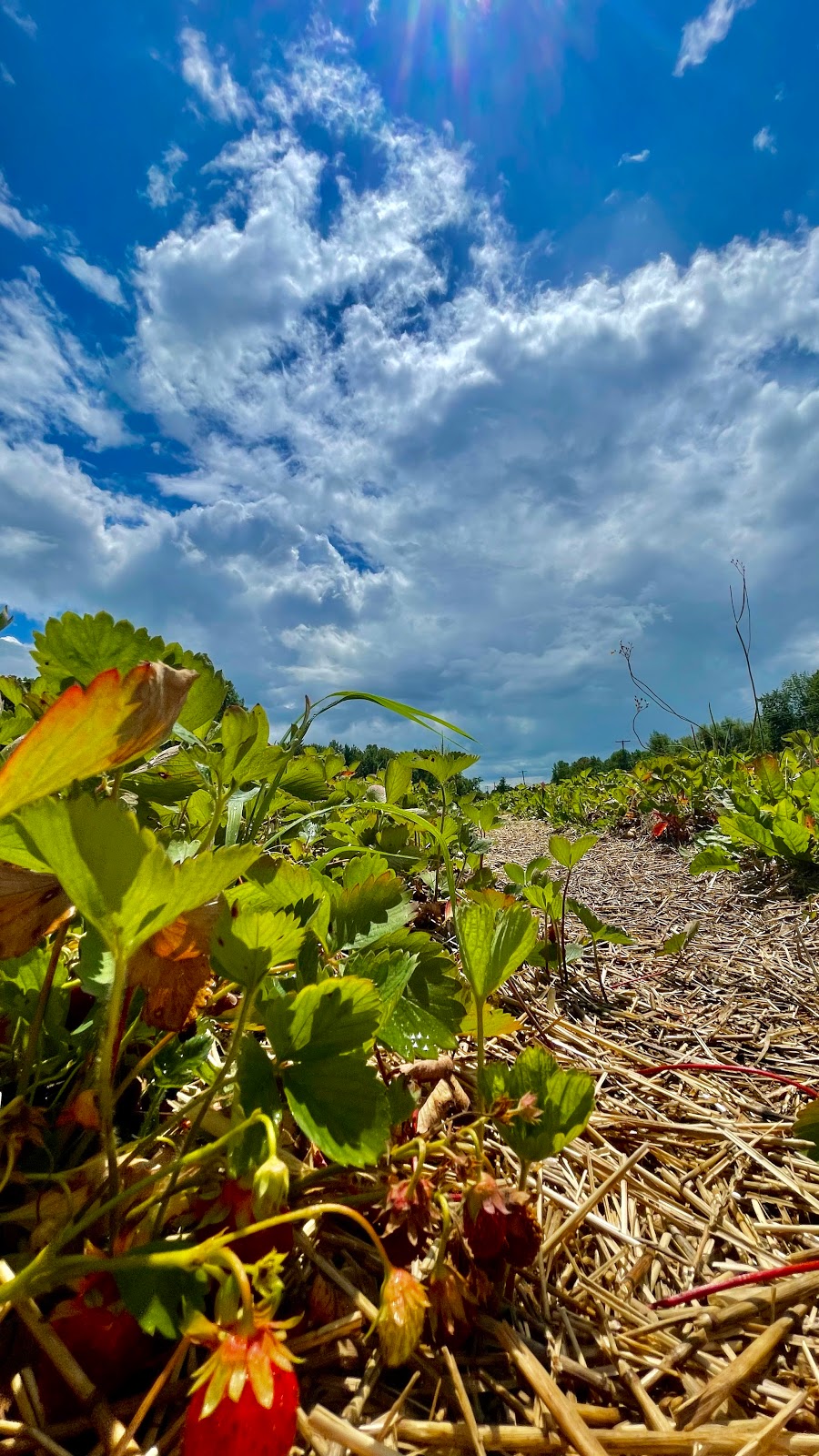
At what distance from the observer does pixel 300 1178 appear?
0.61 meters

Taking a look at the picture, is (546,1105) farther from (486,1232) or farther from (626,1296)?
(626,1296)

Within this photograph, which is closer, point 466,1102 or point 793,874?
point 466,1102

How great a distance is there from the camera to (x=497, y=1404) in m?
0.53

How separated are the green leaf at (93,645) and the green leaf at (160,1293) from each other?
47 cm

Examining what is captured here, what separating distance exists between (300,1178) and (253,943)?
0.25m

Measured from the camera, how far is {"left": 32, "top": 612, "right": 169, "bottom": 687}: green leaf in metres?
0.61

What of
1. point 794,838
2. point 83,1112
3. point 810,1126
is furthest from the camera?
point 794,838

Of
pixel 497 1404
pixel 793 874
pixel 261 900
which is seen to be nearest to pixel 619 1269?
pixel 497 1404

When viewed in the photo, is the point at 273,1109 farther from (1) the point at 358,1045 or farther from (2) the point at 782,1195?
(2) the point at 782,1195

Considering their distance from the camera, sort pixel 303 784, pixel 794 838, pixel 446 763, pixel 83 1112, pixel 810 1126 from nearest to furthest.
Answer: pixel 83 1112
pixel 810 1126
pixel 303 784
pixel 446 763
pixel 794 838

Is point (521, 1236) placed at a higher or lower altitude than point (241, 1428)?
higher

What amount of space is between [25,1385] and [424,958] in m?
0.46

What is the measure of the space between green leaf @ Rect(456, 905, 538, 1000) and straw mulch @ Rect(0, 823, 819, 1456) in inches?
6.0

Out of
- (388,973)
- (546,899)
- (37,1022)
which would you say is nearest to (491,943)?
(388,973)
